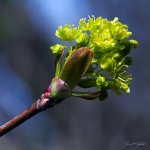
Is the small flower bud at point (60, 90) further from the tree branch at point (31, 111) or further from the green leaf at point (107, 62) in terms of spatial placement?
the green leaf at point (107, 62)

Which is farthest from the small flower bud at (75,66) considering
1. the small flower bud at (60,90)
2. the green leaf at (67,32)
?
the green leaf at (67,32)

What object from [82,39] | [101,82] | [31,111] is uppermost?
[82,39]

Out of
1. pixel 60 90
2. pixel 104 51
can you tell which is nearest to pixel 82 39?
pixel 104 51

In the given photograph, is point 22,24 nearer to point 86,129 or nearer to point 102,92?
point 86,129

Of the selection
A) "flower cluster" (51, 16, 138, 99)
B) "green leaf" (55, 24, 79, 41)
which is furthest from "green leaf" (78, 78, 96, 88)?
"green leaf" (55, 24, 79, 41)

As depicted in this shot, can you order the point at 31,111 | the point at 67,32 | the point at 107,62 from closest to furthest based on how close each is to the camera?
1. the point at 31,111
2. the point at 107,62
3. the point at 67,32

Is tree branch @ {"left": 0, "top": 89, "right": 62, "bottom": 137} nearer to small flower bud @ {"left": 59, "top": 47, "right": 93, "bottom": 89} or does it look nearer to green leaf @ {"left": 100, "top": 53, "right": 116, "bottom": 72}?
small flower bud @ {"left": 59, "top": 47, "right": 93, "bottom": 89}

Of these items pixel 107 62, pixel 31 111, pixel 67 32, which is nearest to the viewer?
pixel 31 111

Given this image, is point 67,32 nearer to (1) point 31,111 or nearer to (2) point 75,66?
(2) point 75,66

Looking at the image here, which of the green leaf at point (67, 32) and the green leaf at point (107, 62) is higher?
the green leaf at point (67, 32)
